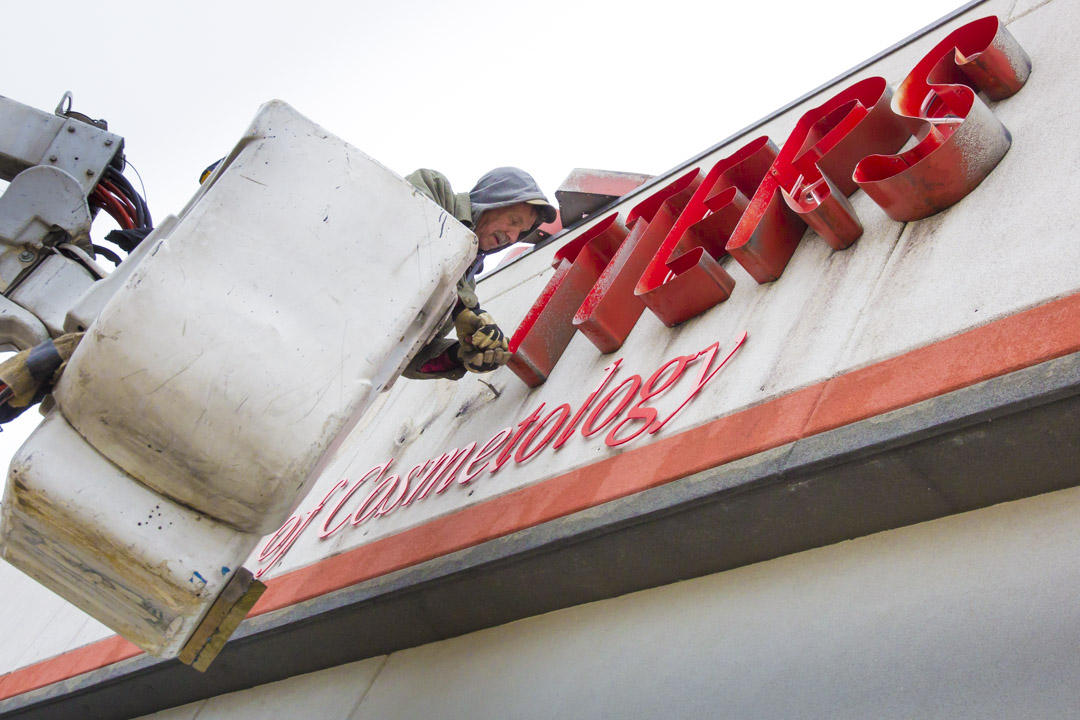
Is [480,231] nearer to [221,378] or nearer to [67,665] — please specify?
[221,378]

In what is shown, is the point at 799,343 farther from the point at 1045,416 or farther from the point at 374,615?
the point at 374,615

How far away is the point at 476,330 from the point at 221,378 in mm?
1921

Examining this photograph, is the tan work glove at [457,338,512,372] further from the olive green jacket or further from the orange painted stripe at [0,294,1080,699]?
the orange painted stripe at [0,294,1080,699]

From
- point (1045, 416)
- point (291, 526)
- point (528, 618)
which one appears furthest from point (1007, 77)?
point (291, 526)

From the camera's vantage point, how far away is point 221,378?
11.5 ft

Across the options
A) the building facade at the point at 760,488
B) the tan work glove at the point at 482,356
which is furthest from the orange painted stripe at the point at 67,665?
the tan work glove at the point at 482,356

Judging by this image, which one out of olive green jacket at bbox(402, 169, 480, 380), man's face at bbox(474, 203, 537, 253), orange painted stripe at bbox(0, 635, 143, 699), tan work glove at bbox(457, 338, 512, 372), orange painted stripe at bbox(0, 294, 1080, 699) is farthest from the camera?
orange painted stripe at bbox(0, 635, 143, 699)

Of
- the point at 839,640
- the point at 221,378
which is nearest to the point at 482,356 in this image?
the point at 221,378

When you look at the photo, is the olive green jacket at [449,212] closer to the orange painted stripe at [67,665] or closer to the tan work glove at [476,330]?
the tan work glove at [476,330]

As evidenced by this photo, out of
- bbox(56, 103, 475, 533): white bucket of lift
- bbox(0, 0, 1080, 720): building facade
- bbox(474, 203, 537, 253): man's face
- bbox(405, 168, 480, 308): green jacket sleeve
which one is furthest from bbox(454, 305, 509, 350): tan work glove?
bbox(56, 103, 475, 533): white bucket of lift

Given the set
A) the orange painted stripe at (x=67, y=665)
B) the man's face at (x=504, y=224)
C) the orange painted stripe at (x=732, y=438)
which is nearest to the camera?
the orange painted stripe at (x=732, y=438)

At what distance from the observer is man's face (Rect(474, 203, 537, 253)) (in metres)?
5.59

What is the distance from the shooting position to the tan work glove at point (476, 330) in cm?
521

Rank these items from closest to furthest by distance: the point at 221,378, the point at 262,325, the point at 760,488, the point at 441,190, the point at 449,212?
the point at 760,488 < the point at 221,378 < the point at 262,325 < the point at 449,212 < the point at 441,190
